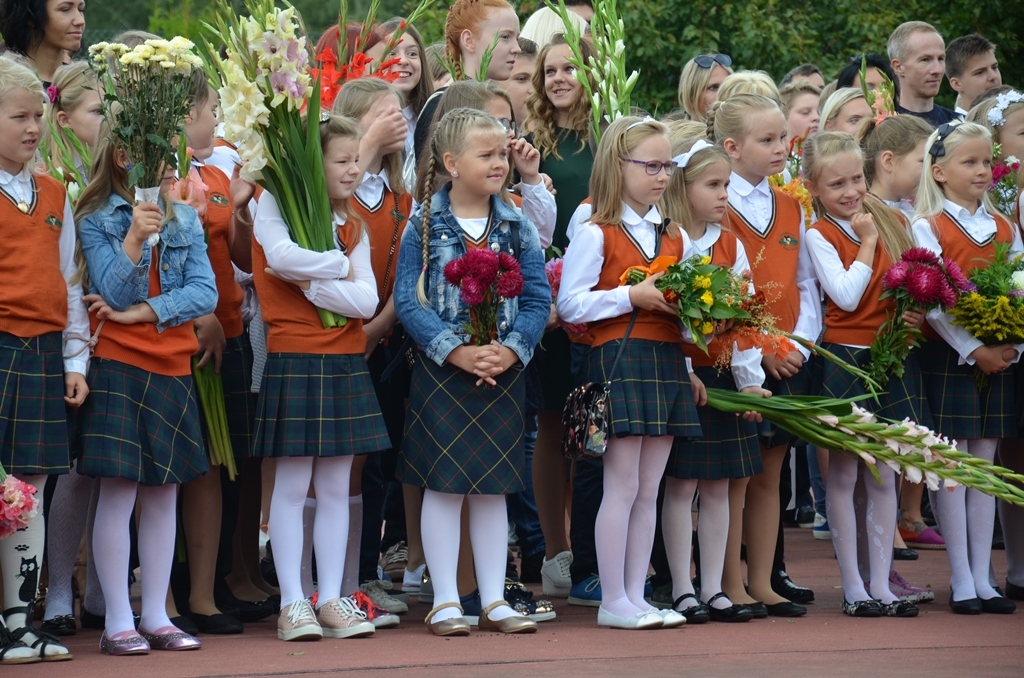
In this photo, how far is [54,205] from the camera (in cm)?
534

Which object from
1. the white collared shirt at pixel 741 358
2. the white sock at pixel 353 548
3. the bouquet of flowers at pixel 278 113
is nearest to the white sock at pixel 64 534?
the white sock at pixel 353 548

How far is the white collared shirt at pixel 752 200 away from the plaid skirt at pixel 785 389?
636 millimetres

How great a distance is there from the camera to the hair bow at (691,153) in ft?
19.8

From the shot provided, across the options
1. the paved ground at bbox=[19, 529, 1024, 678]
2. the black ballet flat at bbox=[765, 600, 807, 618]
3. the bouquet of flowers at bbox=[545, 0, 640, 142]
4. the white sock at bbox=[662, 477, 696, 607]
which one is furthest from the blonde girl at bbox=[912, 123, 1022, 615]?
the bouquet of flowers at bbox=[545, 0, 640, 142]

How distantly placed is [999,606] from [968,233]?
1659 mm

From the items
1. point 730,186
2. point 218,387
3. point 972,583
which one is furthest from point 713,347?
point 218,387

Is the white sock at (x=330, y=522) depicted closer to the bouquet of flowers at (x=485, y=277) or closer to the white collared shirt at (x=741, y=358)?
the bouquet of flowers at (x=485, y=277)

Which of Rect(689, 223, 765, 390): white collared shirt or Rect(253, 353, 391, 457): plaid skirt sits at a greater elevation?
Rect(689, 223, 765, 390): white collared shirt

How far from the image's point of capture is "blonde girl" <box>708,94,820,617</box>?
6148 mm

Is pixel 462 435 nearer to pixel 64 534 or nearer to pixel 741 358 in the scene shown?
pixel 741 358

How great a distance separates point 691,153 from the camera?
607cm

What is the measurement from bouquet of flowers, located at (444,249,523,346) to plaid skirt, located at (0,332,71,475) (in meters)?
1.51

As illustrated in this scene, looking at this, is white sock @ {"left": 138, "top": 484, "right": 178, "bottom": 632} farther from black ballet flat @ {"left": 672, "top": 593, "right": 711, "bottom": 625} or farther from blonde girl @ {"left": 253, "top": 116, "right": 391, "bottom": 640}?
black ballet flat @ {"left": 672, "top": 593, "right": 711, "bottom": 625}

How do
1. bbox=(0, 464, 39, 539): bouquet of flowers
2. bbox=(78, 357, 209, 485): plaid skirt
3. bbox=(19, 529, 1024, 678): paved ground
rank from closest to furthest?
bbox=(0, 464, 39, 539): bouquet of flowers
bbox=(19, 529, 1024, 678): paved ground
bbox=(78, 357, 209, 485): plaid skirt
